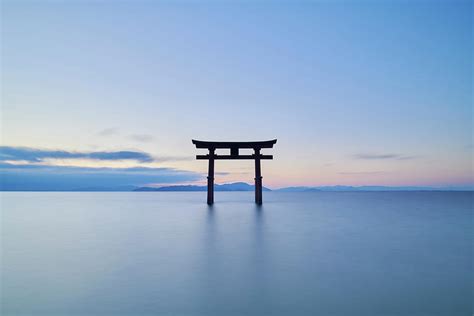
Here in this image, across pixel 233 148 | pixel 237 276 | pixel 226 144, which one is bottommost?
pixel 237 276

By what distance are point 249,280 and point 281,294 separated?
2.84ft

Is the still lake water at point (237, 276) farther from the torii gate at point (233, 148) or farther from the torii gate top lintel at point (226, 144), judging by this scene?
the torii gate top lintel at point (226, 144)

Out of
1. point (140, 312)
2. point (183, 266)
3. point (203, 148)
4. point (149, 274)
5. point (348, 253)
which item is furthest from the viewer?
point (203, 148)

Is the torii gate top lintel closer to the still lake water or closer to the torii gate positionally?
the torii gate

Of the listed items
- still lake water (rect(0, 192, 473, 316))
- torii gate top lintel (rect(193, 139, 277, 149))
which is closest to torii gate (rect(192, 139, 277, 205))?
torii gate top lintel (rect(193, 139, 277, 149))

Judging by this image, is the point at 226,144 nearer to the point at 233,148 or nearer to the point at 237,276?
the point at 233,148

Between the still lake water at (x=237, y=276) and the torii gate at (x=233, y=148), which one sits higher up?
the torii gate at (x=233, y=148)

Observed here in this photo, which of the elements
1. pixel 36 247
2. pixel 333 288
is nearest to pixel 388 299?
pixel 333 288

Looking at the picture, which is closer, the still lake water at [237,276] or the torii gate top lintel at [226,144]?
the still lake water at [237,276]

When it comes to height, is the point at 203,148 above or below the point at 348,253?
above

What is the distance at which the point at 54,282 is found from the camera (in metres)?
5.73

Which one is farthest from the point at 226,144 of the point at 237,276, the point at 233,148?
the point at 237,276

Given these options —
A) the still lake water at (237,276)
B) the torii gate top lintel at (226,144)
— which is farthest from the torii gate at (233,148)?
the still lake water at (237,276)

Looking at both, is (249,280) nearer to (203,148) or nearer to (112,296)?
(112,296)
